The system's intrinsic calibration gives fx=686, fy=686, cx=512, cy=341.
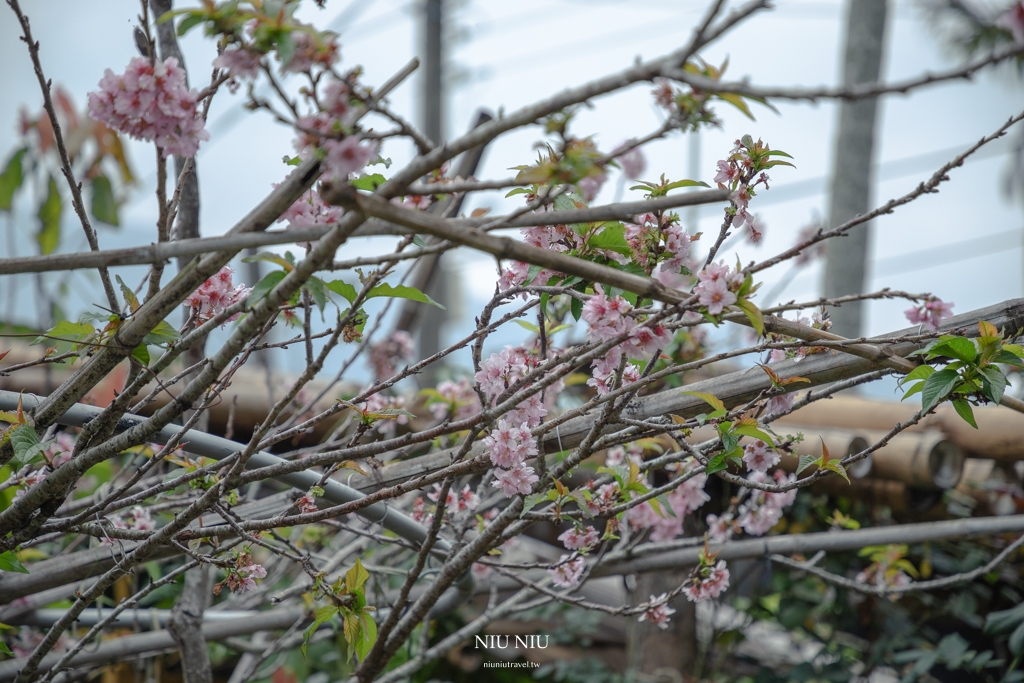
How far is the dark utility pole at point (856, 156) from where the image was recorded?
4086mm

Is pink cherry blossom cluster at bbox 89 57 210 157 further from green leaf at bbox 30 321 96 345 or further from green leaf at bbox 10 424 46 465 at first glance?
green leaf at bbox 10 424 46 465

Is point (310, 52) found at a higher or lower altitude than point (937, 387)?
higher

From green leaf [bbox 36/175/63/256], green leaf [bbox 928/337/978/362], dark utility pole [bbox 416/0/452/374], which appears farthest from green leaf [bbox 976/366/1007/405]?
Result: dark utility pole [bbox 416/0/452/374]

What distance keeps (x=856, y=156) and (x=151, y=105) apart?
435 cm

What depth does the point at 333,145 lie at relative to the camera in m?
0.60

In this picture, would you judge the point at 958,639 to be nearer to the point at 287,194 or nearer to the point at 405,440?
the point at 405,440

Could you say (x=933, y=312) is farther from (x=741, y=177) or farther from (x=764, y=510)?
(x=764, y=510)

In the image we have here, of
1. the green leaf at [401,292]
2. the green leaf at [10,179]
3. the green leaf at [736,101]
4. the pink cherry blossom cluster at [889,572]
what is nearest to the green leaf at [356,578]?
the green leaf at [401,292]

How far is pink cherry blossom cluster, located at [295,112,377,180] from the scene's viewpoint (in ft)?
1.95

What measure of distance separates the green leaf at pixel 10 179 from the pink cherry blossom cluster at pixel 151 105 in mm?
2465

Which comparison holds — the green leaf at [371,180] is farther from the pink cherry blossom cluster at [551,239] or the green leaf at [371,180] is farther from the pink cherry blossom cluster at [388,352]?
the pink cherry blossom cluster at [388,352]

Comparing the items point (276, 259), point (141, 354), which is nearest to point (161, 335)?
point (141, 354)

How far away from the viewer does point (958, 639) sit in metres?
2.01

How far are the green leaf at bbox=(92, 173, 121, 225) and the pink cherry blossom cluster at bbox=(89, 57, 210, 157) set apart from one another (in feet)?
6.52
